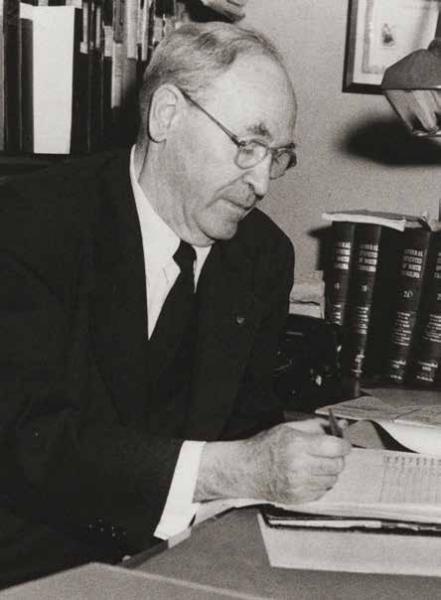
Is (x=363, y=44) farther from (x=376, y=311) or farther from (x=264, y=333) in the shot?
(x=264, y=333)

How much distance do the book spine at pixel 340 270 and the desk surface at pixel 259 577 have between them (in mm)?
1008

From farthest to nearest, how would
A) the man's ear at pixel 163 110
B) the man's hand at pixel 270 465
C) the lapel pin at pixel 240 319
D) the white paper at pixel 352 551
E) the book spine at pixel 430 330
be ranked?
the book spine at pixel 430 330
the lapel pin at pixel 240 319
the man's ear at pixel 163 110
the man's hand at pixel 270 465
the white paper at pixel 352 551

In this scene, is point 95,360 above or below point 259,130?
Result: below

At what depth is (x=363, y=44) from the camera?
223 cm

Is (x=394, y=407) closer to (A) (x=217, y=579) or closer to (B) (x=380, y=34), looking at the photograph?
(A) (x=217, y=579)

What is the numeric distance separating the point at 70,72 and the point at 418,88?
64 centimetres

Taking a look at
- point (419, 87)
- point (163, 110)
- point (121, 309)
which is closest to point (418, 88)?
point (419, 87)

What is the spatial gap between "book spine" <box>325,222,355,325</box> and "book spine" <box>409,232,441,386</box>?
0.59 ft

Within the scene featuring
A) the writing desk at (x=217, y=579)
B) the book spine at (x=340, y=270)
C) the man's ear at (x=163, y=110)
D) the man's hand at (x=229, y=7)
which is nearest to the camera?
the writing desk at (x=217, y=579)

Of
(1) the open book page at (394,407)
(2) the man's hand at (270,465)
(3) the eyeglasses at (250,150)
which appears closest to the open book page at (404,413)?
(1) the open book page at (394,407)

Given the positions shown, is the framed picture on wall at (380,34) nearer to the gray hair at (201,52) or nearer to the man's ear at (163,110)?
the gray hair at (201,52)

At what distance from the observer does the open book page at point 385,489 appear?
1013mm

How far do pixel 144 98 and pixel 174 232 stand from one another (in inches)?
9.3

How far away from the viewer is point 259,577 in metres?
0.91
